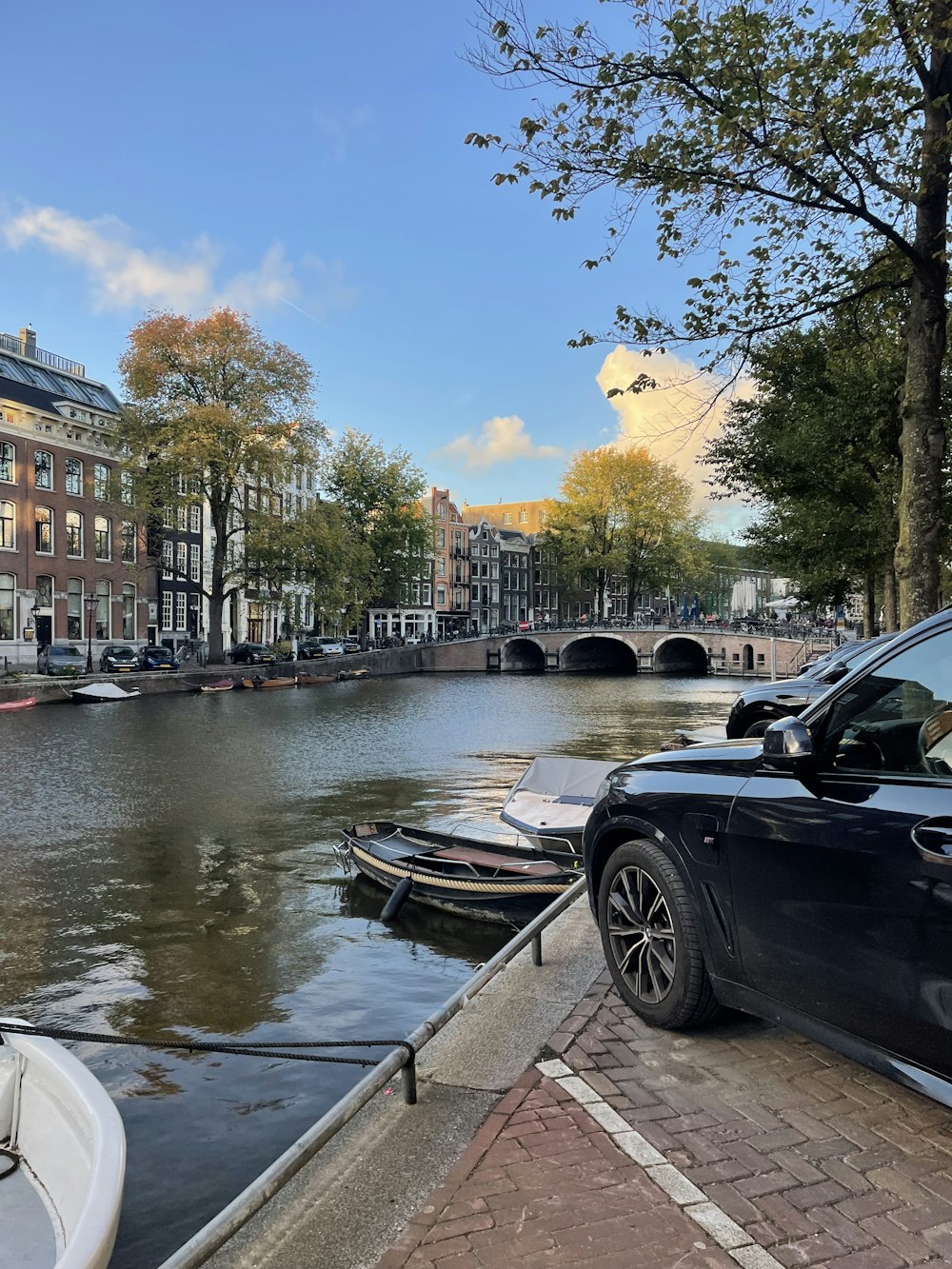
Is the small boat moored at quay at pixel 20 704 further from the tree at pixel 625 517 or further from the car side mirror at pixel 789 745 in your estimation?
the tree at pixel 625 517

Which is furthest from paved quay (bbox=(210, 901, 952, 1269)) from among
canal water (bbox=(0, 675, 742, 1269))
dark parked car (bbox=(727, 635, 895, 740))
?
dark parked car (bbox=(727, 635, 895, 740))

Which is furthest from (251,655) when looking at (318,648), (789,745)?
(789,745)

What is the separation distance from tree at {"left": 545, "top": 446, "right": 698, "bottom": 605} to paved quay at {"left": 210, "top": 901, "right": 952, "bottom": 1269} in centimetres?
6973

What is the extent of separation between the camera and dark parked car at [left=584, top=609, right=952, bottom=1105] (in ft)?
9.33

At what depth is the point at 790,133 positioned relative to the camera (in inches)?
366

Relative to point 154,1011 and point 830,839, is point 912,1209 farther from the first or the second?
point 154,1011

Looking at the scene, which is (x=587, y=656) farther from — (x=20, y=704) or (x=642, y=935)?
(x=642, y=935)

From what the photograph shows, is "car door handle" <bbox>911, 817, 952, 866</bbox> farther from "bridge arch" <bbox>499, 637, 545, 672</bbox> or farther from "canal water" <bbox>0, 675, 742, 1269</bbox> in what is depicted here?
"bridge arch" <bbox>499, 637, 545, 672</bbox>

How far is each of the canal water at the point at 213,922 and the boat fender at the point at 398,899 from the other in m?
0.20

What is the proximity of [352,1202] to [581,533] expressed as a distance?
72134mm

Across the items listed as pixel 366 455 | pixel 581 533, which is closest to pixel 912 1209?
pixel 366 455

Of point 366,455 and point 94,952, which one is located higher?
point 366,455

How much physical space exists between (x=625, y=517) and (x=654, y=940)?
7171 centimetres

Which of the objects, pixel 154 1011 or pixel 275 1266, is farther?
pixel 154 1011
